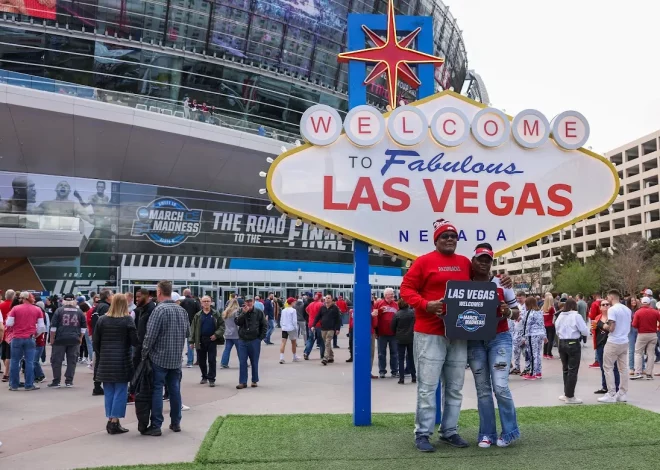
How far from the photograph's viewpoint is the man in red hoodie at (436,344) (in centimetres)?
568

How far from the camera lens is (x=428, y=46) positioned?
789 centimetres

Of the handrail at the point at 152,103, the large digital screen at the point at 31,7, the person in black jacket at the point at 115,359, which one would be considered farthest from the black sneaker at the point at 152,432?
the large digital screen at the point at 31,7

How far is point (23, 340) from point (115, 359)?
4.46 metres

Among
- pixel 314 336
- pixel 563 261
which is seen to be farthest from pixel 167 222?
pixel 563 261

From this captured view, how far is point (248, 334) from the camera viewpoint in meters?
10.9

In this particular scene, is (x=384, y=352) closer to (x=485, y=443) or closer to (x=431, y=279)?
(x=485, y=443)

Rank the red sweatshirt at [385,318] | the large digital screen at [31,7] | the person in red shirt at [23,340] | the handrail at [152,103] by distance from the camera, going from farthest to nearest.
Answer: the large digital screen at [31,7] → the handrail at [152,103] → the red sweatshirt at [385,318] → the person in red shirt at [23,340]

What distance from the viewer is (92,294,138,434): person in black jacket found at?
7137 mm

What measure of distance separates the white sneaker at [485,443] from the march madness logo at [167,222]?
31.6 meters

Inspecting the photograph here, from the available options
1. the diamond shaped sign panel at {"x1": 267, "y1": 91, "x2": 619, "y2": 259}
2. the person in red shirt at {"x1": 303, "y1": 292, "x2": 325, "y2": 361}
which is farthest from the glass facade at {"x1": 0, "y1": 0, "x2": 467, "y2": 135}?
the diamond shaped sign panel at {"x1": 267, "y1": 91, "x2": 619, "y2": 259}

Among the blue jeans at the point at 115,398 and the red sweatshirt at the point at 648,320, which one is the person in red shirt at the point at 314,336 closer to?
the red sweatshirt at the point at 648,320

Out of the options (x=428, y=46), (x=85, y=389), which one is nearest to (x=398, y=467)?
(x=428, y=46)

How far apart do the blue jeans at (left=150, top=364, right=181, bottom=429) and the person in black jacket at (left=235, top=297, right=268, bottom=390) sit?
3.45 m

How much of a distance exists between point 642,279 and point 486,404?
56.6m
